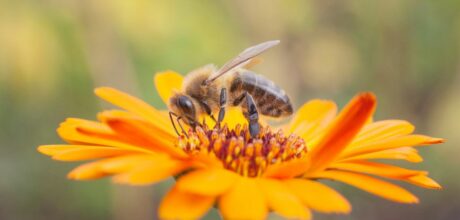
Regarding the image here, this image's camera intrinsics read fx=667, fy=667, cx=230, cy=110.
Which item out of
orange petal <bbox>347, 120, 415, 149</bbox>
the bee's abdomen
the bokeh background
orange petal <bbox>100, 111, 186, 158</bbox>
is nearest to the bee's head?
the bee's abdomen

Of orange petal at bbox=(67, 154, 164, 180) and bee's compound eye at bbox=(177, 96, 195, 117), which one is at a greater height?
bee's compound eye at bbox=(177, 96, 195, 117)

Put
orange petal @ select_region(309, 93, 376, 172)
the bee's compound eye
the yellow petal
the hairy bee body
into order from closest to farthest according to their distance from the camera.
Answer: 1. the yellow petal
2. orange petal @ select_region(309, 93, 376, 172)
3. the bee's compound eye
4. the hairy bee body

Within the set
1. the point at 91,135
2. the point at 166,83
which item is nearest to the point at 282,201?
the point at 91,135

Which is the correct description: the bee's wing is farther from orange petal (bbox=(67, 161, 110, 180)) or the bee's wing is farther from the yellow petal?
orange petal (bbox=(67, 161, 110, 180))

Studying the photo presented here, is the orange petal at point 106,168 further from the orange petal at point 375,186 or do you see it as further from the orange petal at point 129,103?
the orange petal at point 129,103

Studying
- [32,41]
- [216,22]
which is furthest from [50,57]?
[216,22]

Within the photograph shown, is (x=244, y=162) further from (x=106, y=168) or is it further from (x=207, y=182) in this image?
(x=106, y=168)
